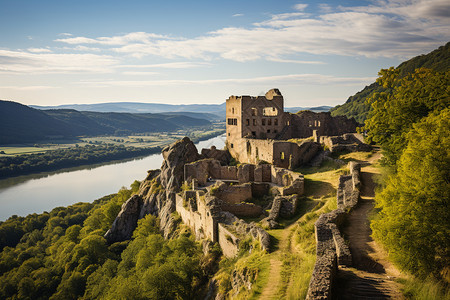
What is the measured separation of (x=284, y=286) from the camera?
34.8 feet

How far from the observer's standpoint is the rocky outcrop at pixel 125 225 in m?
36.9

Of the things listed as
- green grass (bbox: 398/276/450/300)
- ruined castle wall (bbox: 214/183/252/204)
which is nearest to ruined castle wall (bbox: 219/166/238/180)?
ruined castle wall (bbox: 214/183/252/204)

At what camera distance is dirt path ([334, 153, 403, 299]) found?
8797 millimetres

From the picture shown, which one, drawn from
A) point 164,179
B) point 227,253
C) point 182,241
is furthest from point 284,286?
point 164,179

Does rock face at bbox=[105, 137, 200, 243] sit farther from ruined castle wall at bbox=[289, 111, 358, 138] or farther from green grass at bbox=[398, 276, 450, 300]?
green grass at bbox=[398, 276, 450, 300]

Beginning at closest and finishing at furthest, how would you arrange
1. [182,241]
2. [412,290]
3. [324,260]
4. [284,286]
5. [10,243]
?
[412,290] < [324,260] < [284,286] < [182,241] < [10,243]

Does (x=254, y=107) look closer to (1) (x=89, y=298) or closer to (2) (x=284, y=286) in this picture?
(1) (x=89, y=298)

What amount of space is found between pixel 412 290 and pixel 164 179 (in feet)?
97.9

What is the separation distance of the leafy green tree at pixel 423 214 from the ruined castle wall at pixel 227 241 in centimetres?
779

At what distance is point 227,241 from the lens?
17469 mm

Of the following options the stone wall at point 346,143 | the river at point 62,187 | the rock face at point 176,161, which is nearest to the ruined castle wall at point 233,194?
the rock face at point 176,161

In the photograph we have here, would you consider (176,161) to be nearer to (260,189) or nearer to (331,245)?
(260,189)

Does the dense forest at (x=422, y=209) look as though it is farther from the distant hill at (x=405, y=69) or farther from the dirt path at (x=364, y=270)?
the distant hill at (x=405, y=69)

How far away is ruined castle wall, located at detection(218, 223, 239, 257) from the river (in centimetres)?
6189
